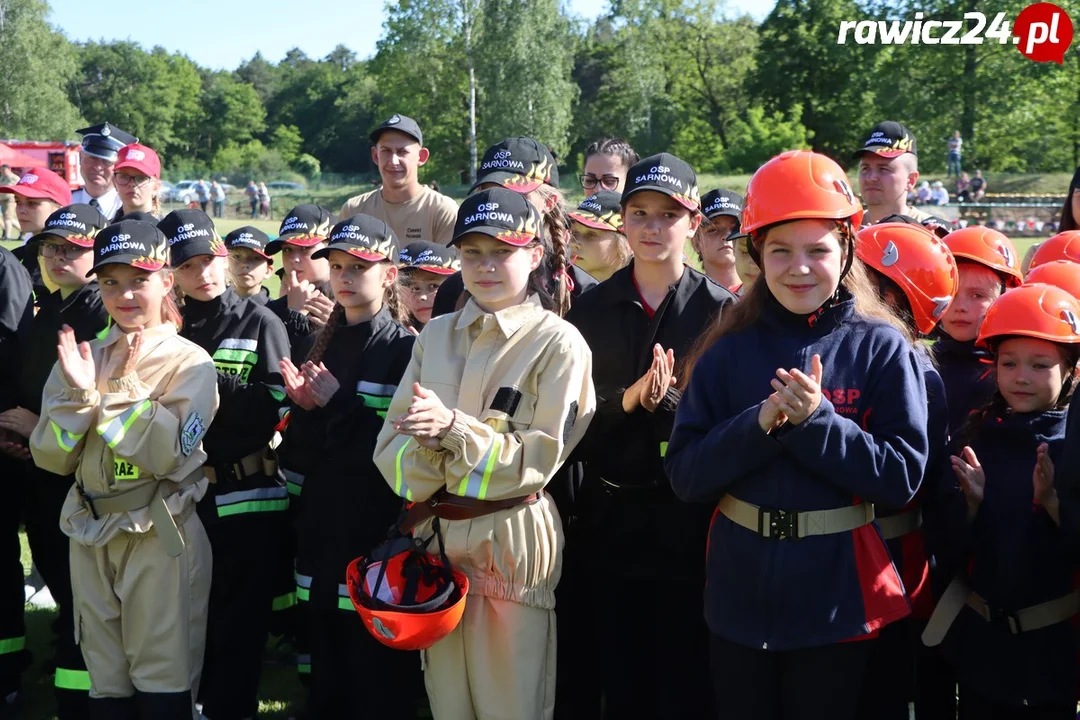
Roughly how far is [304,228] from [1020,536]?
431 centimetres

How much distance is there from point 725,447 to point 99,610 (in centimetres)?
289

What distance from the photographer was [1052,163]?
5250 centimetres

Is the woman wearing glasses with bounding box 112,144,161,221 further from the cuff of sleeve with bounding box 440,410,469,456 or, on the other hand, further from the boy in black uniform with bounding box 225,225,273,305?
the cuff of sleeve with bounding box 440,410,469,456

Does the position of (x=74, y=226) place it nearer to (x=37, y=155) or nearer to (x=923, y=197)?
(x=923, y=197)

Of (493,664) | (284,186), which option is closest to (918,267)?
(493,664)

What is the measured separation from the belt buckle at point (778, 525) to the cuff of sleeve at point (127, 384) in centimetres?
266

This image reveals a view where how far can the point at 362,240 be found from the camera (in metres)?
4.85

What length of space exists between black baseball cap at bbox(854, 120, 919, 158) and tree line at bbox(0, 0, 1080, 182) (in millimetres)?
48709

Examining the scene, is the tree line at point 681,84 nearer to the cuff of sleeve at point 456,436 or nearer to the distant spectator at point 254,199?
the distant spectator at point 254,199

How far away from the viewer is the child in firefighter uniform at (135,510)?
14.5 ft

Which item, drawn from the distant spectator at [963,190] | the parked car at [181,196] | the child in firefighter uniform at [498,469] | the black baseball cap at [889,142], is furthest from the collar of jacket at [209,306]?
the parked car at [181,196]

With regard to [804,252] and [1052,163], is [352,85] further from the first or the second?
[804,252]

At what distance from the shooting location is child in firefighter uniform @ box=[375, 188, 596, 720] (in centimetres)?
378

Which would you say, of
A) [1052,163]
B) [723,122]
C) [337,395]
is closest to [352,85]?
[723,122]
